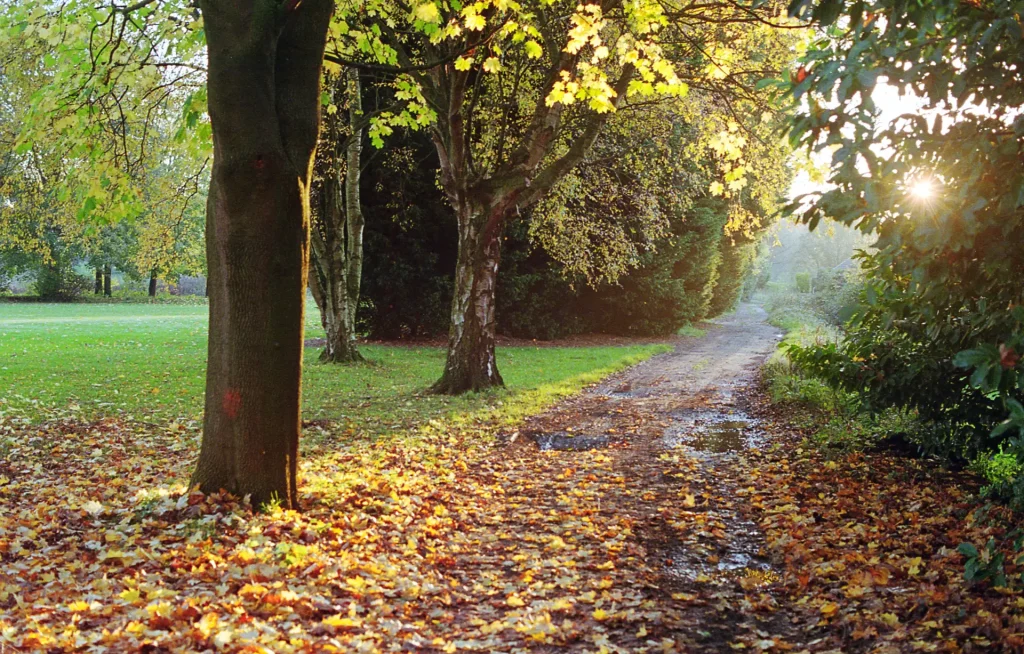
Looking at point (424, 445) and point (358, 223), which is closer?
point (424, 445)

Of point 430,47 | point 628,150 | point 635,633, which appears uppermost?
point 430,47

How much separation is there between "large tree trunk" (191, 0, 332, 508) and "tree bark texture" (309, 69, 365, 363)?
10085mm

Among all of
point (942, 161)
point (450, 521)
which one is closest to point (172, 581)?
point (450, 521)

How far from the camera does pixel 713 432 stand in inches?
406

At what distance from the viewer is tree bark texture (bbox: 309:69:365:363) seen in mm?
16031

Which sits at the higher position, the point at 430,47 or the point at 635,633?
the point at 430,47

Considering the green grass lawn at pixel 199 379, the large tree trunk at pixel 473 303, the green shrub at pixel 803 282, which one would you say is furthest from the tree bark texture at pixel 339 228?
the green shrub at pixel 803 282

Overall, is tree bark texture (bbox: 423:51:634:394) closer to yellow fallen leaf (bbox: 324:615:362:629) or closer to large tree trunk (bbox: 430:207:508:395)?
large tree trunk (bbox: 430:207:508:395)

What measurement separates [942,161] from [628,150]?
13516 millimetres

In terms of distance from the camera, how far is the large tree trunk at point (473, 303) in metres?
12.7

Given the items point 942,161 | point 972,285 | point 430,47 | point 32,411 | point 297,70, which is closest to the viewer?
point 942,161

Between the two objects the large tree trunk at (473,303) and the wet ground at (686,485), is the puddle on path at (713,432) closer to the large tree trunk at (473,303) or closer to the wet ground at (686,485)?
the wet ground at (686,485)

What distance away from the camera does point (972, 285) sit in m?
4.08

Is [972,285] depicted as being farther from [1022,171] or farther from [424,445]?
[424,445]
